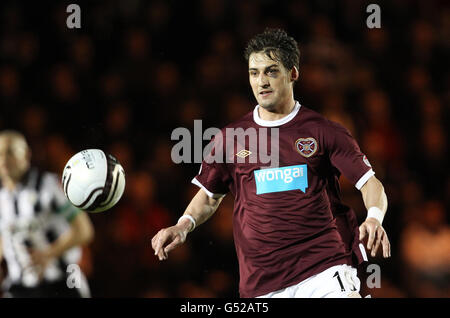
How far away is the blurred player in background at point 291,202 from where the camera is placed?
11.0ft

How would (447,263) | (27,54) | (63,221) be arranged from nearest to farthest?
(63,221) → (447,263) → (27,54)

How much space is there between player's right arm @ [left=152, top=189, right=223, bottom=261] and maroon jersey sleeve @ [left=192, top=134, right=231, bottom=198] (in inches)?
1.9

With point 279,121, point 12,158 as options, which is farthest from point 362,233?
point 12,158

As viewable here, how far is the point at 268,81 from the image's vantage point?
139 inches

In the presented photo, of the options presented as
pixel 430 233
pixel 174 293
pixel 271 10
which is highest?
pixel 271 10

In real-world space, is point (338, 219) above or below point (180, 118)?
below

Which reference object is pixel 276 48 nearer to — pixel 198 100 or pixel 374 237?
pixel 374 237

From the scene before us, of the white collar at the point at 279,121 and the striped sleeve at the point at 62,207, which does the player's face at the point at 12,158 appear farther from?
the white collar at the point at 279,121

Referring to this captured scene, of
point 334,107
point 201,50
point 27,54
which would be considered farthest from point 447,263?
point 27,54

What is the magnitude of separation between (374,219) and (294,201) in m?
0.50

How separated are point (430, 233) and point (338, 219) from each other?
9.33 ft

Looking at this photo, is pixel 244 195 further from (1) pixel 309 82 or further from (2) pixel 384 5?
(2) pixel 384 5

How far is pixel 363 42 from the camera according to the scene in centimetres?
798

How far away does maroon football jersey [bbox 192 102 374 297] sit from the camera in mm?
3387
